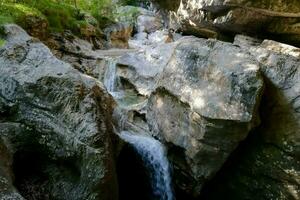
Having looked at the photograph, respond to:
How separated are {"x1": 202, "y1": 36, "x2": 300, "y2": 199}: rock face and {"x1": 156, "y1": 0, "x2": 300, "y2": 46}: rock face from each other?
2.20 meters

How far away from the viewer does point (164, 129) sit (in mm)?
7910

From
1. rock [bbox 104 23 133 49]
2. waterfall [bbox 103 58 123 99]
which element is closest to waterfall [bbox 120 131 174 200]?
waterfall [bbox 103 58 123 99]

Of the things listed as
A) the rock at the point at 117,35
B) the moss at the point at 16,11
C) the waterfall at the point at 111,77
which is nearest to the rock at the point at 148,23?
the rock at the point at 117,35

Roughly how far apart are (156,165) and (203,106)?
181 centimetres

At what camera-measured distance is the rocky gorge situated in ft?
19.9

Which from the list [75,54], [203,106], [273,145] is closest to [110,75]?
[75,54]

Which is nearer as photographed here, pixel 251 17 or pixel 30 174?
pixel 30 174

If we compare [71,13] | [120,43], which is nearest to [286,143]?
[71,13]

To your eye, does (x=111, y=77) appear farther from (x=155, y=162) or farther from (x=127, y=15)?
(x=127, y=15)

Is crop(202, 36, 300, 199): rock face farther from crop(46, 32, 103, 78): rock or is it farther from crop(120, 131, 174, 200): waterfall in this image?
crop(46, 32, 103, 78): rock

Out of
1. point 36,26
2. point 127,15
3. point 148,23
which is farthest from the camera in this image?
point 148,23

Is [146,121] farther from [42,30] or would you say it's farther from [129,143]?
[42,30]

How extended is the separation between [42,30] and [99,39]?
537cm

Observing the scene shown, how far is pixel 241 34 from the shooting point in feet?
35.4
